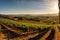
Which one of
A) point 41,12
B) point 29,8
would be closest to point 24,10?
point 29,8

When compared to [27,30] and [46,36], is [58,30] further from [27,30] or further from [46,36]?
[27,30]

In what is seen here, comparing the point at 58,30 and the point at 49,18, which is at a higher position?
the point at 49,18

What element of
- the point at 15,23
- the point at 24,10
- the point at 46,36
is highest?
the point at 24,10

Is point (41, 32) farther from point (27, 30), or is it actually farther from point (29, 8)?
point (29, 8)

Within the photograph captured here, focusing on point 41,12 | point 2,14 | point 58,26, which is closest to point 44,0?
point 41,12

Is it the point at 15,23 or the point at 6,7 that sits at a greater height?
the point at 6,7

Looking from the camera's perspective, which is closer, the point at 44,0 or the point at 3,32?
the point at 3,32
